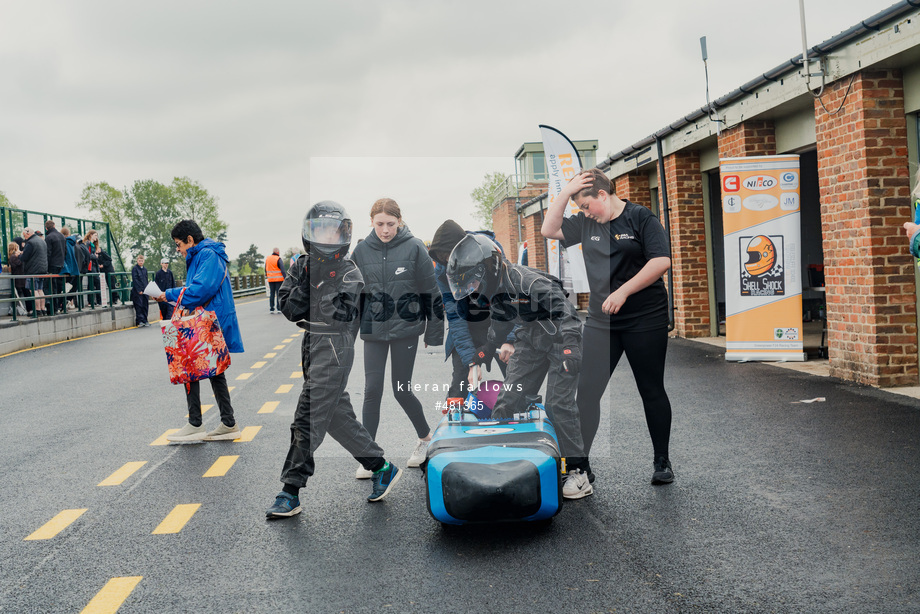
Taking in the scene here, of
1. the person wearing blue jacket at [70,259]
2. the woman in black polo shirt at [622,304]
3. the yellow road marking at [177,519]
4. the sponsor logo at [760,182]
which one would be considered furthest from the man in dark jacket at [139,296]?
A: the woman in black polo shirt at [622,304]

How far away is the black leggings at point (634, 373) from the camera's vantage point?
210 inches

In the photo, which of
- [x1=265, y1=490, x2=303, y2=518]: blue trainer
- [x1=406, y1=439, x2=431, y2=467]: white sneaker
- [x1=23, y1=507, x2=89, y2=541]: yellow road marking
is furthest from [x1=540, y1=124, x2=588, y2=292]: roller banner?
[x1=23, y1=507, x2=89, y2=541]: yellow road marking

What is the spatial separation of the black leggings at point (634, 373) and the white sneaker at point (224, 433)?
11.3 ft

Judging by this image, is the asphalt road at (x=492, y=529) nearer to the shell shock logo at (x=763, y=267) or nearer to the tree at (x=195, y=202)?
the shell shock logo at (x=763, y=267)

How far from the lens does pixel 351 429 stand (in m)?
5.23

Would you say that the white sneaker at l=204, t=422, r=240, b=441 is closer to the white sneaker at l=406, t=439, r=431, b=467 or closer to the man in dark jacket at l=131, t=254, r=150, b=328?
the white sneaker at l=406, t=439, r=431, b=467

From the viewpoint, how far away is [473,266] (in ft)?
16.0

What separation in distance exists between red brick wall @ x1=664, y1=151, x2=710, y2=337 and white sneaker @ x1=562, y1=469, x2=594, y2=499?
1021 cm

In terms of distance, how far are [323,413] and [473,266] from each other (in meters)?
1.32

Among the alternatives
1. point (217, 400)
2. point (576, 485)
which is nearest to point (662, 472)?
point (576, 485)

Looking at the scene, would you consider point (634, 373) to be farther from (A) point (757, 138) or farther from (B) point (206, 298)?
(A) point (757, 138)

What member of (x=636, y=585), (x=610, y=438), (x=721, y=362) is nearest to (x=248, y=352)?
(x=721, y=362)

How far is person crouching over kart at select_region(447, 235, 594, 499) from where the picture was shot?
16.6ft

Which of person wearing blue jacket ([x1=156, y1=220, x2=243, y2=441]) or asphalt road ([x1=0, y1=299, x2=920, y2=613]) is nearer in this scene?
asphalt road ([x1=0, y1=299, x2=920, y2=613])
